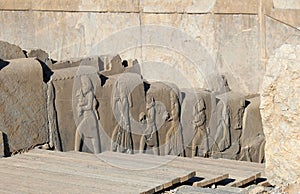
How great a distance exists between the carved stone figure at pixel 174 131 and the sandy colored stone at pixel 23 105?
175 centimetres

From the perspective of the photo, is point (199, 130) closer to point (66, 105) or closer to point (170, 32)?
point (66, 105)

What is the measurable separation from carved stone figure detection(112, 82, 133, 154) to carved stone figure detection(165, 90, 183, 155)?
572 millimetres

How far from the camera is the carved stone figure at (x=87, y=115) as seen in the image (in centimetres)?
772

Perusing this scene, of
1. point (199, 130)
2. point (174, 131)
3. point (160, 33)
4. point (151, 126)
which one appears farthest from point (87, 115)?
point (160, 33)

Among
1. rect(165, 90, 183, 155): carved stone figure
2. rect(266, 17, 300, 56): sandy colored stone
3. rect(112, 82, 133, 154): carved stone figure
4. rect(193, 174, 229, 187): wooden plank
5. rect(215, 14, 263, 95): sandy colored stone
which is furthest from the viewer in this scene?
rect(215, 14, 263, 95): sandy colored stone

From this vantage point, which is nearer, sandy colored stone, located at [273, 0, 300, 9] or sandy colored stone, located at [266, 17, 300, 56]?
sandy colored stone, located at [273, 0, 300, 9]

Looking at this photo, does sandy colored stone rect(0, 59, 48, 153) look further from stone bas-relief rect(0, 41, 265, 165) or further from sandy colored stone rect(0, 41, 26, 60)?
sandy colored stone rect(0, 41, 26, 60)

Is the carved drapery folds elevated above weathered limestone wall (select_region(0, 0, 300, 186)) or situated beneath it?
situated beneath

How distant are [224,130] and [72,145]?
2198mm

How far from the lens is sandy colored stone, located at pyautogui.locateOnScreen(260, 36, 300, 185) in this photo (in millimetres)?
3621

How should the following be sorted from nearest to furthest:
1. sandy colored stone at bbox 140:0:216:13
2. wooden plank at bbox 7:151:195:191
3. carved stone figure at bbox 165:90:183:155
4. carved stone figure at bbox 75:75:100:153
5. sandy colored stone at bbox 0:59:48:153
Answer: wooden plank at bbox 7:151:195:191 → sandy colored stone at bbox 0:59:48:153 → carved stone figure at bbox 75:75:100:153 → carved stone figure at bbox 165:90:183:155 → sandy colored stone at bbox 140:0:216:13

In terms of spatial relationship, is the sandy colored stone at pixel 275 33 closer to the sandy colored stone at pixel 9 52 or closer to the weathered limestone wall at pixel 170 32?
the weathered limestone wall at pixel 170 32

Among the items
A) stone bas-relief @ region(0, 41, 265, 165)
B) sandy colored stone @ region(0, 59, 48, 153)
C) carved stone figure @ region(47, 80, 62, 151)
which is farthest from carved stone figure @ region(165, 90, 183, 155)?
sandy colored stone @ region(0, 59, 48, 153)

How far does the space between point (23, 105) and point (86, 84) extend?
32.3 inches
